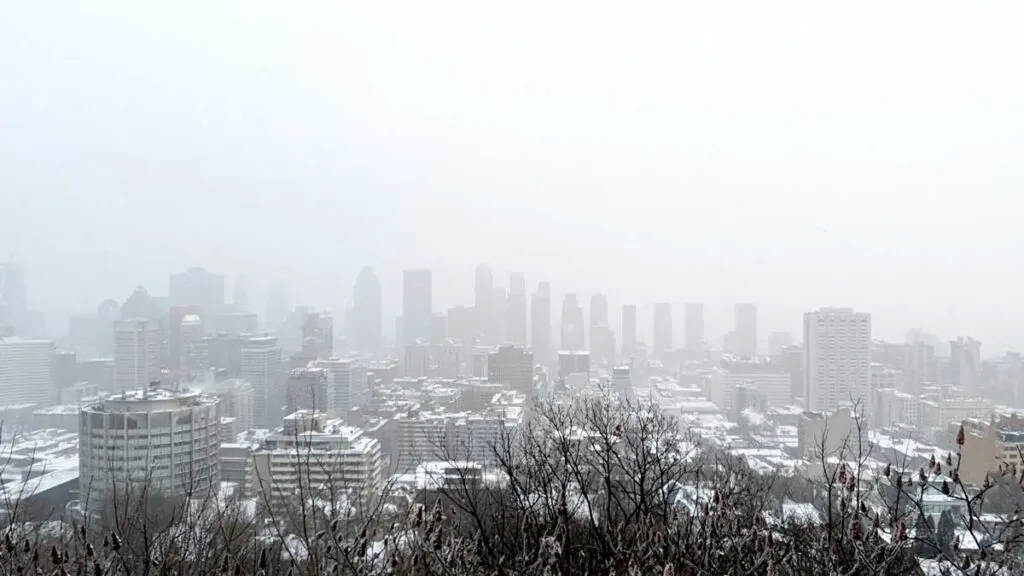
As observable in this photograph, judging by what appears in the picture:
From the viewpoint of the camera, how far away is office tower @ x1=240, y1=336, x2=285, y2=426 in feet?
97.0

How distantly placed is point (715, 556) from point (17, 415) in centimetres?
3257

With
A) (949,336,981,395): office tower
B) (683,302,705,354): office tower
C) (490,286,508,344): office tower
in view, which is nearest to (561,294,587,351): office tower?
(490,286,508,344): office tower

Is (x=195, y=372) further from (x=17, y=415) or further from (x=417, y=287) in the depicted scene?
(x=417, y=287)

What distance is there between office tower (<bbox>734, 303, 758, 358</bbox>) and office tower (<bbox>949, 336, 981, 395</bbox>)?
52.0ft

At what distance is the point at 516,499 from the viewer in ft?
7.77

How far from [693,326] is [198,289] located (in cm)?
3991

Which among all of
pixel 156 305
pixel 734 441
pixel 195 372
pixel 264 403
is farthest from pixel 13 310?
pixel 734 441

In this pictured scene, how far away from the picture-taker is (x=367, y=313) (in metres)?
53.9

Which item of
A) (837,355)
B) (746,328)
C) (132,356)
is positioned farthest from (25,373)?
(746,328)

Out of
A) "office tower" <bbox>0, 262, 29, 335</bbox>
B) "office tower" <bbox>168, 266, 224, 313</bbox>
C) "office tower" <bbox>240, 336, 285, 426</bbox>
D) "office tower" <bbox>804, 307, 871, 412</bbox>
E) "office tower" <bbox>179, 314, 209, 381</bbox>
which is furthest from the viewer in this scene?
"office tower" <bbox>168, 266, 224, 313</bbox>

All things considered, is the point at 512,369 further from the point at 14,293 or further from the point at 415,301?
the point at 14,293

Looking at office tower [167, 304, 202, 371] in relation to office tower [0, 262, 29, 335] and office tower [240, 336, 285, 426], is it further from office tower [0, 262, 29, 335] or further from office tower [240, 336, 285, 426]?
office tower [0, 262, 29, 335]

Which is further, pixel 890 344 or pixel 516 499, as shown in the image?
pixel 890 344

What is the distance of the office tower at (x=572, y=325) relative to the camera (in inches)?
1895
